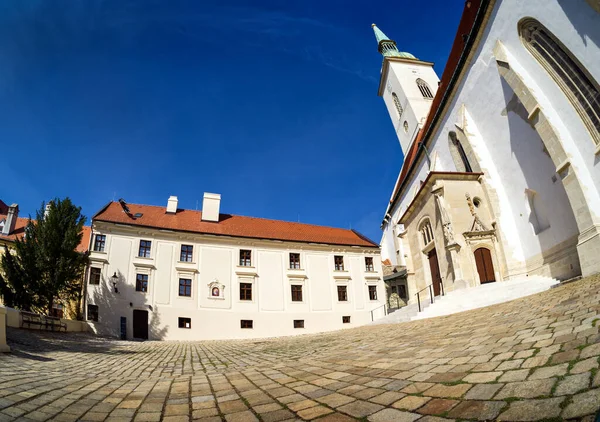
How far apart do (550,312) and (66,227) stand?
83.6 feet

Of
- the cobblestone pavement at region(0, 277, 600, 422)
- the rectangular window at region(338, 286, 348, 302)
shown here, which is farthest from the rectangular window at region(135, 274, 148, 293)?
the cobblestone pavement at region(0, 277, 600, 422)

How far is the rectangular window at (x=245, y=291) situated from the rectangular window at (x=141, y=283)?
6987 mm

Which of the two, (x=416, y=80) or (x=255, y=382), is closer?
(x=255, y=382)

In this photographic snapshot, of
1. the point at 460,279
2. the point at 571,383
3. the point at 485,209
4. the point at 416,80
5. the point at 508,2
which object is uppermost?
the point at 416,80

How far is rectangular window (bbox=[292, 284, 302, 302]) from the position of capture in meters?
23.8

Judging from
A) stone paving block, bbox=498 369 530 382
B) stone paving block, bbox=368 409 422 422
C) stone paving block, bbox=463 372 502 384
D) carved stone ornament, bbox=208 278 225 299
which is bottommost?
stone paving block, bbox=368 409 422 422

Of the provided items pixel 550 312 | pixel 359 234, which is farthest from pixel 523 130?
pixel 359 234

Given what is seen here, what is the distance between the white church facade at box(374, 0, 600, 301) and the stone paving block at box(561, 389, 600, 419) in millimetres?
10167

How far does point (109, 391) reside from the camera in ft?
11.6

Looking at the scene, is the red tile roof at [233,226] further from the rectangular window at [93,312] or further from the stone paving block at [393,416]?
the stone paving block at [393,416]

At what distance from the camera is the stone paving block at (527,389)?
6.58 feet

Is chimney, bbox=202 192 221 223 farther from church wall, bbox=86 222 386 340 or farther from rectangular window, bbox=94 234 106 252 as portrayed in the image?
rectangular window, bbox=94 234 106 252

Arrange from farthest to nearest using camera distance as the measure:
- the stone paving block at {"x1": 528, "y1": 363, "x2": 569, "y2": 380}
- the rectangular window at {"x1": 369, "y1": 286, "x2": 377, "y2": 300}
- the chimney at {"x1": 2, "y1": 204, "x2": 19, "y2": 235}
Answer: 1. the chimney at {"x1": 2, "y1": 204, "x2": 19, "y2": 235}
2. the rectangular window at {"x1": 369, "y1": 286, "x2": 377, "y2": 300}
3. the stone paving block at {"x1": 528, "y1": 363, "x2": 569, "y2": 380}

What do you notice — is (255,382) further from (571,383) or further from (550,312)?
(550,312)
